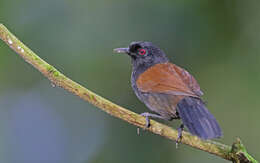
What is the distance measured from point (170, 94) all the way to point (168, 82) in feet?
0.44

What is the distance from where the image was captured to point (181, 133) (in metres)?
2.68

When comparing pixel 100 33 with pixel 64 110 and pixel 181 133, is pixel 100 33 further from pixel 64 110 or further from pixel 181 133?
pixel 181 133

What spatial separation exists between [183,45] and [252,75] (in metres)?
1.01

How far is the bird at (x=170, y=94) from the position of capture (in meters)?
2.69

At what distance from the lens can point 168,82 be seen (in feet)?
10.6

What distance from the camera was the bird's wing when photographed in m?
3.13

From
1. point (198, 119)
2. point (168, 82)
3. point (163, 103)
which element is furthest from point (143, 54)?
point (198, 119)

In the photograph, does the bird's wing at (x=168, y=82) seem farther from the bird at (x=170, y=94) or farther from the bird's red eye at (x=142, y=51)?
the bird's red eye at (x=142, y=51)

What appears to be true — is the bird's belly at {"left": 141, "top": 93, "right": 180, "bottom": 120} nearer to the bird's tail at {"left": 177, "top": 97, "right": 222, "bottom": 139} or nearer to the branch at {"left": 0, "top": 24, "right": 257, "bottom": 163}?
the bird's tail at {"left": 177, "top": 97, "right": 222, "bottom": 139}

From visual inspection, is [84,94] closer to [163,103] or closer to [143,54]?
[163,103]

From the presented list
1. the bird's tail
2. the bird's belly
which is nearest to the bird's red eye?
the bird's belly

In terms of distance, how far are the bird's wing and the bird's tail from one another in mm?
94

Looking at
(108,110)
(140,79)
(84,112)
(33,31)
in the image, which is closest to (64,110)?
(84,112)

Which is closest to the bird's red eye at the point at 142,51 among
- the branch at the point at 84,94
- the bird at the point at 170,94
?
the bird at the point at 170,94
